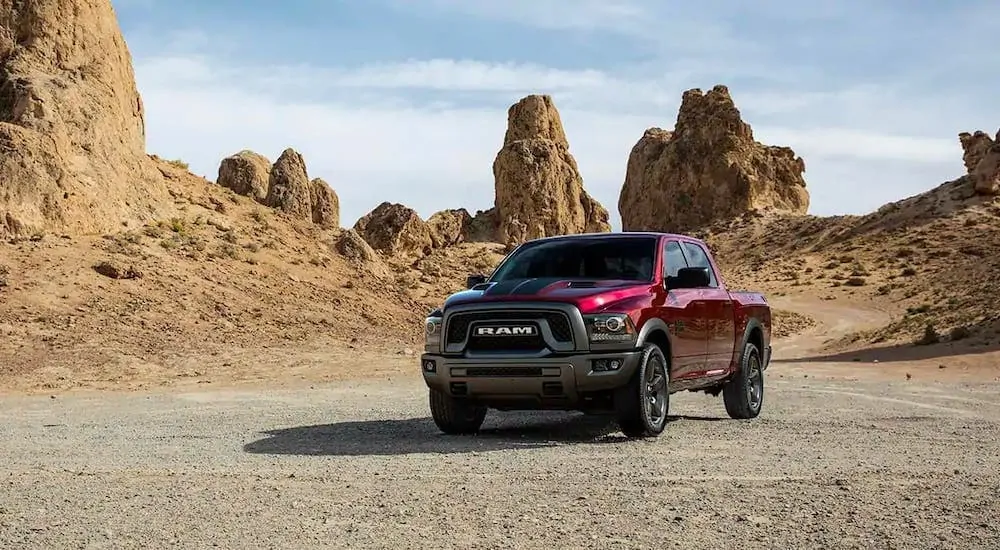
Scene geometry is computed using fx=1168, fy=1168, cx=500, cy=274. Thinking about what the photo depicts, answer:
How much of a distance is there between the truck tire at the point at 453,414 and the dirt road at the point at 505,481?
27 centimetres

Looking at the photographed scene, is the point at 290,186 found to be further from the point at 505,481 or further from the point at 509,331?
the point at 505,481

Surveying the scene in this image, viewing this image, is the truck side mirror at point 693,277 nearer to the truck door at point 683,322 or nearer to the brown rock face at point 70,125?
the truck door at point 683,322

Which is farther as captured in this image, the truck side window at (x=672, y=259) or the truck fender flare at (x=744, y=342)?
the truck fender flare at (x=744, y=342)

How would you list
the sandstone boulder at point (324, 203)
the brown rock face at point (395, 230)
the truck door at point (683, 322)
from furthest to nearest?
1. the brown rock face at point (395, 230)
2. the sandstone boulder at point (324, 203)
3. the truck door at point (683, 322)

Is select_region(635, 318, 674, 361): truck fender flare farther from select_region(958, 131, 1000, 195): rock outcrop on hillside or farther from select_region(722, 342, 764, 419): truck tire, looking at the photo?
select_region(958, 131, 1000, 195): rock outcrop on hillside

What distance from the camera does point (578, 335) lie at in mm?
11055

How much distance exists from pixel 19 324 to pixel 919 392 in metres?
21.2

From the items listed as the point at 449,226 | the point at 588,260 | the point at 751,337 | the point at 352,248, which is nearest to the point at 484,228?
the point at 449,226

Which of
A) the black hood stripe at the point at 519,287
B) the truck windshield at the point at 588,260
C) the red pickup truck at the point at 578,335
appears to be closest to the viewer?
the red pickup truck at the point at 578,335

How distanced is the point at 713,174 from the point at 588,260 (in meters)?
89.2

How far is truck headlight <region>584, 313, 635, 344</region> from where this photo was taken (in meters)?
11.1

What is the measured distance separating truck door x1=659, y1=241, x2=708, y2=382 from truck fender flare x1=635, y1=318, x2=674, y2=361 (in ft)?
0.23

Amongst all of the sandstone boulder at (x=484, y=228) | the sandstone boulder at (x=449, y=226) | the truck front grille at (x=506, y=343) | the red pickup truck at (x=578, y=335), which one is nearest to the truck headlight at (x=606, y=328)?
the red pickup truck at (x=578, y=335)

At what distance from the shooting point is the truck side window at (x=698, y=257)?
45.0 feet
